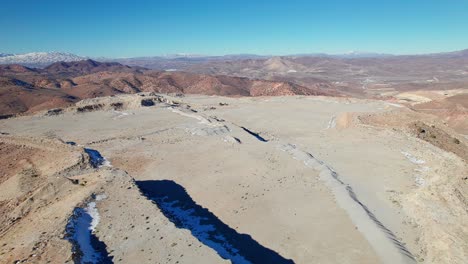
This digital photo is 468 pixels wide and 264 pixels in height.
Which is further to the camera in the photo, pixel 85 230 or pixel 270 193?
pixel 270 193

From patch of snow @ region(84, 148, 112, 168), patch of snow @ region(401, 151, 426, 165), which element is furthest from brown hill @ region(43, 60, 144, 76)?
patch of snow @ region(401, 151, 426, 165)

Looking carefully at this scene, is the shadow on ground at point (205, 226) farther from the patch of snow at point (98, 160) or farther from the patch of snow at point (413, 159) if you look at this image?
the patch of snow at point (413, 159)

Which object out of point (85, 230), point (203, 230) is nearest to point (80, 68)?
point (203, 230)

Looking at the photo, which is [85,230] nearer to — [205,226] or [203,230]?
[203,230]

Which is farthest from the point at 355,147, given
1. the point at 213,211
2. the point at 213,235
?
the point at 213,235

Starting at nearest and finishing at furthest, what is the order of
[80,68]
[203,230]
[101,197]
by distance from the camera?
[203,230]
[101,197]
[80,68]

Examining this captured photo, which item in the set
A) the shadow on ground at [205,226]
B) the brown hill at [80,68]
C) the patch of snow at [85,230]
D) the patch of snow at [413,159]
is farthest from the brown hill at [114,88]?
the patch of snow at [413,159]

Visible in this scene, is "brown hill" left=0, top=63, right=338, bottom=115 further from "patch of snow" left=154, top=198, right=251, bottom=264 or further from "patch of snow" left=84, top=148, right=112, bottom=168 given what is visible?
"patch of snow" left=154, top=198, right=251, bottom=264

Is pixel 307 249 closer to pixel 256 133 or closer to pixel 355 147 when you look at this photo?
pixel 355 147
